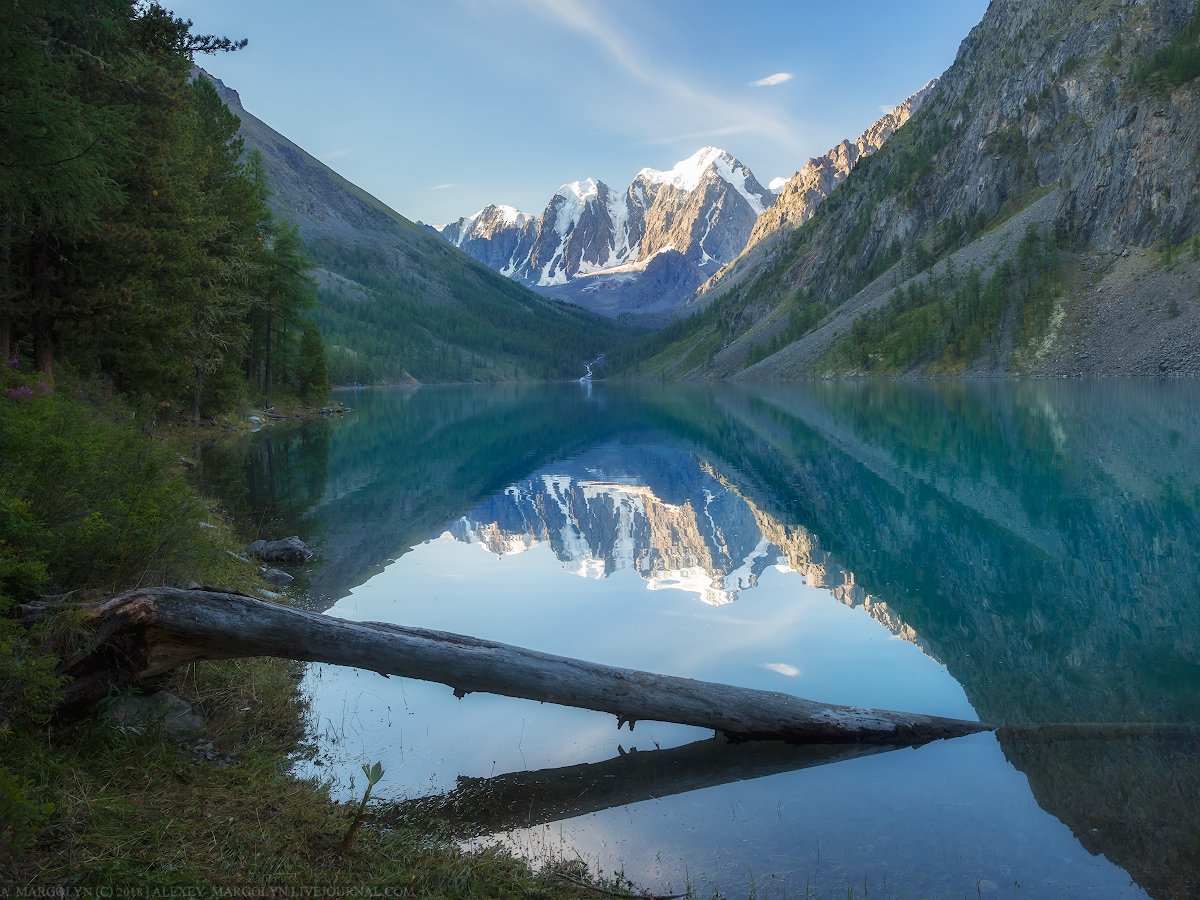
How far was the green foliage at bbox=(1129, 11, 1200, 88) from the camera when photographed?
115m

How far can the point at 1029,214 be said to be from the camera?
136 meters

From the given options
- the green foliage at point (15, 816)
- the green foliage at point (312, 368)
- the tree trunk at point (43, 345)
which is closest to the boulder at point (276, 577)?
the green foliage at point (15, 816)

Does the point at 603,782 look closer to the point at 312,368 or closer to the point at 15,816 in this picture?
the point at 15,816

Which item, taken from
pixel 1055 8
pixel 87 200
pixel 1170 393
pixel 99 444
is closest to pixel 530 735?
pixel 99 444

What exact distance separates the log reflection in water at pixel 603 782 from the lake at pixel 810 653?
32 millimetres

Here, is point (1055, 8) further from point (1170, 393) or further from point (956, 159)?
point (1170, 393)

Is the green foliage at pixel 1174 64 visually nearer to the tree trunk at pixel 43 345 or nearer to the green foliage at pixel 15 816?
the tree trunk at pixel 43 345

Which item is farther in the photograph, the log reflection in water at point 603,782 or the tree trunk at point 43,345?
the tree trunk at point 43,345

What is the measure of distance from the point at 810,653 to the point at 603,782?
4.76 meters

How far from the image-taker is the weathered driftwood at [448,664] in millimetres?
6996

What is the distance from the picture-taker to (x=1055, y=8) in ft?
536

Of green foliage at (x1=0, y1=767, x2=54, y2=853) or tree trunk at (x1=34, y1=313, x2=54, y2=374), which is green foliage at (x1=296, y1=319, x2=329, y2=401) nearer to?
tree trunk at (x1=34, y1=313, x2=54, y2=374)

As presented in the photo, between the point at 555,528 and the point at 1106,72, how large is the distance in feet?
557
